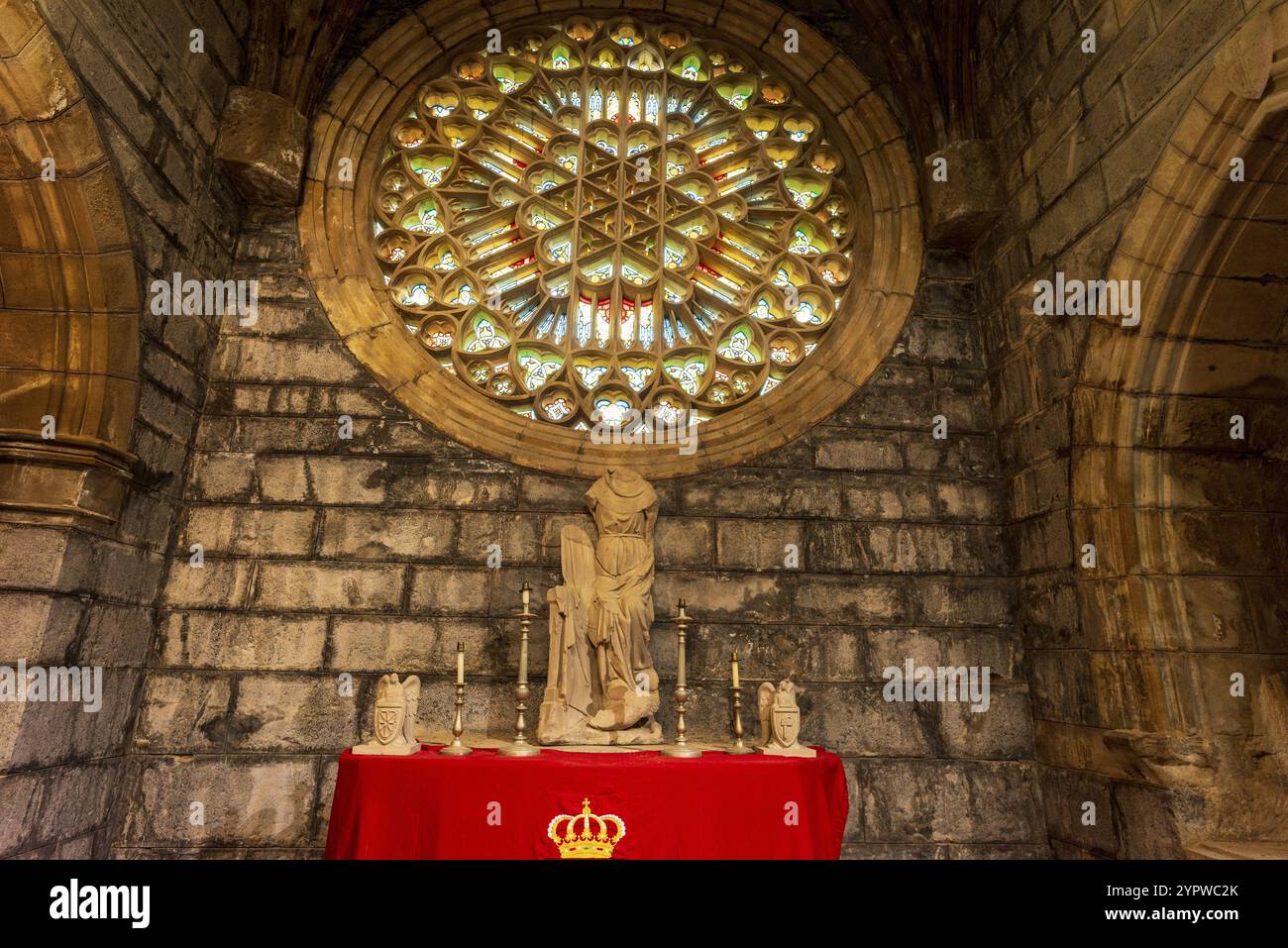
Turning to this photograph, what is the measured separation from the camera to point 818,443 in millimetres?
5184

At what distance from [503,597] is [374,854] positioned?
175 cm

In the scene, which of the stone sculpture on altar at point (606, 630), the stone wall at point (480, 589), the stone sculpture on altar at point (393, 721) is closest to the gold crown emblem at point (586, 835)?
the stone sculpture on altar at point (606, 630)

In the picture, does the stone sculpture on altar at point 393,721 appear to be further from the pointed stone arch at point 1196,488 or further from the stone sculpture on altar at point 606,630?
the pointed stone arch at point 1196,488

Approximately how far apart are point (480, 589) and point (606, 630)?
105 centimetres

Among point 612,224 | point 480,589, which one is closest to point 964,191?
point 612,224

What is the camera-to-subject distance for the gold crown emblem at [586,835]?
3146 millimetres

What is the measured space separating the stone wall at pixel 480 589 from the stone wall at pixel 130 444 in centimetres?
20

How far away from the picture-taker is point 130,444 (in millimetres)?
4129

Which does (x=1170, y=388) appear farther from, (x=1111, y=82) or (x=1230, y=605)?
(x=1111, y=82)

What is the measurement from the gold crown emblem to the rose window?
9.08 ft

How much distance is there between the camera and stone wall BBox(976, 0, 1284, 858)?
12.4 ft

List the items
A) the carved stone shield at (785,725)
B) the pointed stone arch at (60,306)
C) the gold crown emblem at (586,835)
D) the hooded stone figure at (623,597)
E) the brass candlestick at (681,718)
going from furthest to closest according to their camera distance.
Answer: the hooded stone figure at (623,597) < the carved stone shield at (785,725) < the pointed stone arch at (60,306) < the brass candlestick at (681,718) < the gold crown emblem at (586,835)

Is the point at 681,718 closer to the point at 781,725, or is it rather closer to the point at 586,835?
the point at 781,725

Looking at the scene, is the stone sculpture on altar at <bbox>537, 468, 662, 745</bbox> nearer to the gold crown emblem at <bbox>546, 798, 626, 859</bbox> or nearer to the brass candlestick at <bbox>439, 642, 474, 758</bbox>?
the brass candlestick at <bbox>439, 642, 474, 758</bbox>
